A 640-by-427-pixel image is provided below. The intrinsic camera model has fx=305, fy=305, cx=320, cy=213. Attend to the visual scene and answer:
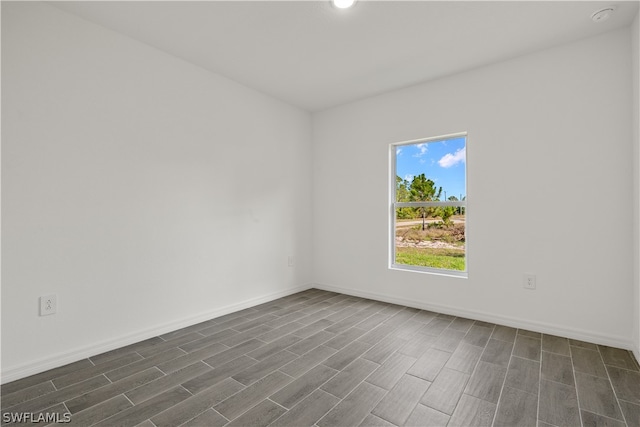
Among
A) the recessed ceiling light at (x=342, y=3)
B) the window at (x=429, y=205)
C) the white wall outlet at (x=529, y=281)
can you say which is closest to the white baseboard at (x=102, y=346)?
the window at (x=429, y=205)

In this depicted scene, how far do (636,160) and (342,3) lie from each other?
2.45 meters

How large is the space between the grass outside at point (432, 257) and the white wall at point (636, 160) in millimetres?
1300

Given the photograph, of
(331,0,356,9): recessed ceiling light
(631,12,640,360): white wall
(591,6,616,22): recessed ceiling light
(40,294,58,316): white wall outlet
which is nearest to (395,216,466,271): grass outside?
(631,12,640,360): white wall

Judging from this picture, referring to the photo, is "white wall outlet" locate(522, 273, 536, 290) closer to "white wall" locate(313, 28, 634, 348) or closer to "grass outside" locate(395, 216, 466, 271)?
"white wall" locate(313, 28, 634, 348)

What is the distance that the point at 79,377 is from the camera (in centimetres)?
199

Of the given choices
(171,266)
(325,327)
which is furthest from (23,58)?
(325,327)

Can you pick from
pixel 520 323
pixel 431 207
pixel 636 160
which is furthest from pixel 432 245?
pixel 636 160

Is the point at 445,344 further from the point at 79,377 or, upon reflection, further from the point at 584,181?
the point at 79,377

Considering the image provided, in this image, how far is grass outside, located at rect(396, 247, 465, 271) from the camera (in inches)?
131

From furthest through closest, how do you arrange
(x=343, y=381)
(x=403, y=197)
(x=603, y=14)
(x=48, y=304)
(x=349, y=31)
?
(x=403, y=197), (x=349, y=31), (x=603, y=14), (x=48, y=304), (x=343, y=381)

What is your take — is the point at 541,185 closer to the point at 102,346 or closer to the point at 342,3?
the point at 342,3

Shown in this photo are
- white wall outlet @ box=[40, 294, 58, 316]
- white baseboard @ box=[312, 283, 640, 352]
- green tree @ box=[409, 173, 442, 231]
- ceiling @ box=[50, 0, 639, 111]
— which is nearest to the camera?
white wall outlet @ box=[40, 294, 58, 316]

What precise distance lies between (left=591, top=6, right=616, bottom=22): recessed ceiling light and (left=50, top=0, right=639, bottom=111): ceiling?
0.13ft

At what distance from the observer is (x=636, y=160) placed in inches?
89.3
